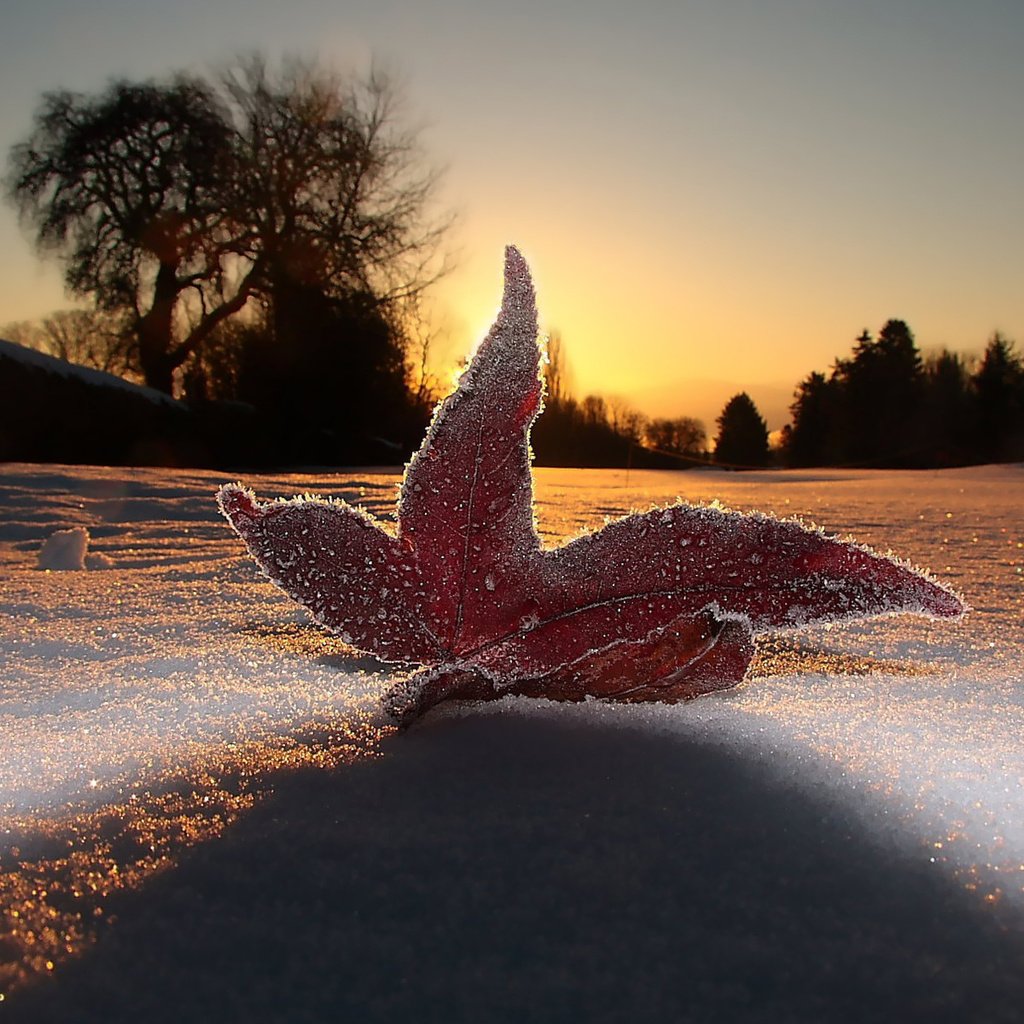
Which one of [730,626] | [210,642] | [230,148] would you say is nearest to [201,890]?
[730,626]

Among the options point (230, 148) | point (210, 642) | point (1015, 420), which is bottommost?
point (210, 642)

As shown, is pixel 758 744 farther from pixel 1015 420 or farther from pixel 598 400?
pixel 1015 420

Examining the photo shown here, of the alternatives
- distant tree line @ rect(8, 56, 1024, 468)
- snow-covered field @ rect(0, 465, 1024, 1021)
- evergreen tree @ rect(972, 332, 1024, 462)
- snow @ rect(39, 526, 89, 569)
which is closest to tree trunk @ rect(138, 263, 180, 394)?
distant tree line @ rect(8, 56, 1024, 468)

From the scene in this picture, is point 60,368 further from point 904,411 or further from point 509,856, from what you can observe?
point 904,411

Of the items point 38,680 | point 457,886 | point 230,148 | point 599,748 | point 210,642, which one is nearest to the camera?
point 457,886

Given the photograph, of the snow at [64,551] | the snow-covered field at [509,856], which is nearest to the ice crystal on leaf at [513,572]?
the snow-covered field at [509,856]

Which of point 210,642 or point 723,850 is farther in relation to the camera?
point 210,642

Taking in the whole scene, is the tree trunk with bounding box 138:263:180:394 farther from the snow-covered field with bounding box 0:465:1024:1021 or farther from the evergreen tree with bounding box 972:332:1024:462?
the evergreen tree with bounding box 972:332:1024:462

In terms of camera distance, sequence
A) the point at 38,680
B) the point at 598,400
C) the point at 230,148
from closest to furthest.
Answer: the point at 38,680, the point at 230,148, the point at 598,400
